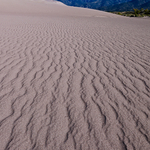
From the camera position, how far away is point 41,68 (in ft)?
11.6

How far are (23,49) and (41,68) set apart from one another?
6.02ft

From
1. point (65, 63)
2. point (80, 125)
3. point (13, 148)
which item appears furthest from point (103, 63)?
point (13, 148)

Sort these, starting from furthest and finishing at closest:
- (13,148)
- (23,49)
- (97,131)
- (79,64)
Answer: (23,49) → (79,64) → (97,131) → (13,148)

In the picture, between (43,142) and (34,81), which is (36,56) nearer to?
(34,81)

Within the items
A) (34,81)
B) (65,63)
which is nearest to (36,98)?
(34,81)

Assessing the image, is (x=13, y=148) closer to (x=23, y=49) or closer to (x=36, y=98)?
(x=36, y=98)

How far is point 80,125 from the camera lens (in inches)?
78.0

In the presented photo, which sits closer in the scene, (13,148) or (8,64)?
(13,148)

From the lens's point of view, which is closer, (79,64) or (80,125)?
(80,125)

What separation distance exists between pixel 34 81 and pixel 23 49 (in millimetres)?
2380

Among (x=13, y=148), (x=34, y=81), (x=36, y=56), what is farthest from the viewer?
(x=36, y=56)

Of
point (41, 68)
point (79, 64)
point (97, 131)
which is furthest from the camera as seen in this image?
point (79, 64)

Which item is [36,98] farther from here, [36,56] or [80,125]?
[36,56]

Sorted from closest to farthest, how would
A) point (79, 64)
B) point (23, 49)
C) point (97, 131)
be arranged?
1. point (97, 131)
2. point (79, 64)
3. point (23, 49)
